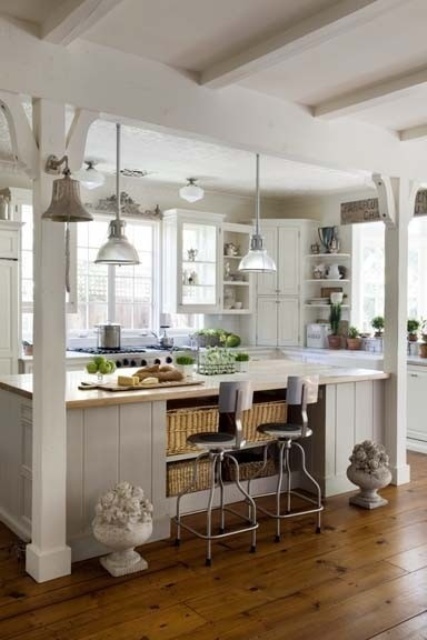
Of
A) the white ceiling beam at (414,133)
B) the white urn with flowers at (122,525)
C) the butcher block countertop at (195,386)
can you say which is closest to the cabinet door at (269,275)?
the butcher block countertop at (195,386)

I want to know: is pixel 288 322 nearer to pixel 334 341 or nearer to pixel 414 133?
pixel 334 341

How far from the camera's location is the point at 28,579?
308cm

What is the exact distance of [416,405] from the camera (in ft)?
19.3

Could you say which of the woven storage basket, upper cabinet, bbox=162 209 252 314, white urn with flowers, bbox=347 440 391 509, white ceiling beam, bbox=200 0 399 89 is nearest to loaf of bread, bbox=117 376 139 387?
the woven storage basket

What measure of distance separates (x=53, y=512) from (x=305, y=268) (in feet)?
15.5

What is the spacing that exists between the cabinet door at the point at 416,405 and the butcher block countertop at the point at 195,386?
124cm

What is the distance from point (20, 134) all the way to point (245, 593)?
244 centimetres

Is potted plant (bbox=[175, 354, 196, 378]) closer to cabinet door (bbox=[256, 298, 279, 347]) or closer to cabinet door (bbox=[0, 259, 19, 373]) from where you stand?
cabinet door (bbox=[0, 259, 19, 373])

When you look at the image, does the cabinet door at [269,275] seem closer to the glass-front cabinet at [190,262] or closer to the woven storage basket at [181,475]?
the glass-front cabinet at [190,262]

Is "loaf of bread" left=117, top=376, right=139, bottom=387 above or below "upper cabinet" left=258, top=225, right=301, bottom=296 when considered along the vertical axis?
below

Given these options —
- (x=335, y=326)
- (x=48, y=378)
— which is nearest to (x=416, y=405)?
(x=335, y=326)

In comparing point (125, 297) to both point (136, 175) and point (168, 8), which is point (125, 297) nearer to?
point (136, 175)

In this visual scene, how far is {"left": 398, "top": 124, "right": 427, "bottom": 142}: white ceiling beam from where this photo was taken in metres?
4.46

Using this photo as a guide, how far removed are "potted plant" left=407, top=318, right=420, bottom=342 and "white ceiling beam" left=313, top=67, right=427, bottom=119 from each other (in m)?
2.83
